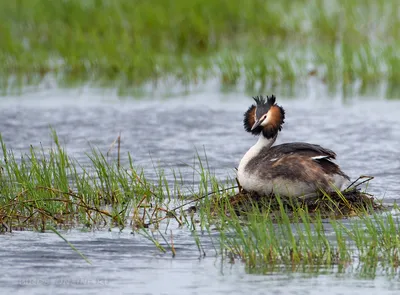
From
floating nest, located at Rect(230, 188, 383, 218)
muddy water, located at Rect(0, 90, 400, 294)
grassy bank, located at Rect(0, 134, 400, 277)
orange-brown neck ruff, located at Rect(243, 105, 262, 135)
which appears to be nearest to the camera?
muddy water, located at Rect(0, 90, 400, 294)

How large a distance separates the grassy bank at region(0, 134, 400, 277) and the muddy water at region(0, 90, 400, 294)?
17cm

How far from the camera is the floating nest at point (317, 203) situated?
374 inches

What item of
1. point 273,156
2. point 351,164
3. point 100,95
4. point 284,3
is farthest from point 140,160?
point 284,3

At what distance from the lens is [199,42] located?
21906 mm

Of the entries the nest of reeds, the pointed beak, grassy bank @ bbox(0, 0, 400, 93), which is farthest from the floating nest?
grassy bank @ bbox(0, 0, 400, 93)

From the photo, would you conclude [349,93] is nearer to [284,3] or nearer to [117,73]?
[117,73]

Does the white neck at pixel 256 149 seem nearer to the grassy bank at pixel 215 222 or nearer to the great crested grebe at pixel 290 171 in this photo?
the great crested grebe at pixel 290 171

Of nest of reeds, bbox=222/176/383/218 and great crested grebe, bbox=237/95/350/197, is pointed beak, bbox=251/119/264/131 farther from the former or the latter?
nest of reeds, bbox=222/176/383/218

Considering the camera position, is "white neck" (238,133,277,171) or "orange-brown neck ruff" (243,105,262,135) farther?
"orange-brown neck ruff" (243,105,262,135)

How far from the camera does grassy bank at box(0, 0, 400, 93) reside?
1917 cm

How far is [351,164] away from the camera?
43.0ft

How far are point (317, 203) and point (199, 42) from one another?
41.2 feet

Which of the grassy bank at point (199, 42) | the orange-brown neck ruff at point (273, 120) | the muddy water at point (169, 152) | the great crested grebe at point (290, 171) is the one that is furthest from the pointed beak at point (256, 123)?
the grassy bank at point (199, 42)

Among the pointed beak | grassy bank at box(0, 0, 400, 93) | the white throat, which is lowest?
the white throat
